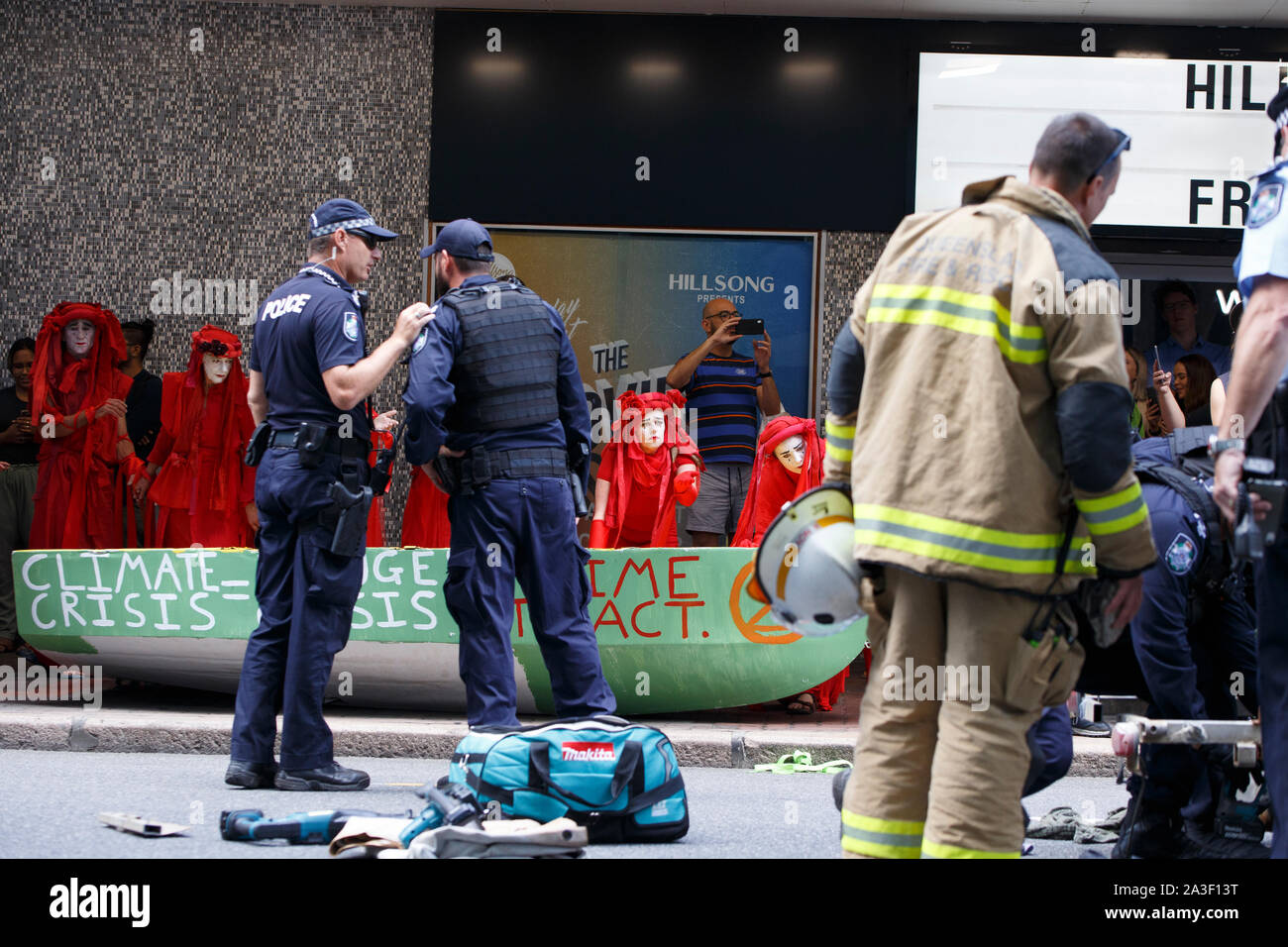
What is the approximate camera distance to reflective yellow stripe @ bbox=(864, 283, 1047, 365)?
3232mm

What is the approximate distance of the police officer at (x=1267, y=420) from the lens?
10.6 ft

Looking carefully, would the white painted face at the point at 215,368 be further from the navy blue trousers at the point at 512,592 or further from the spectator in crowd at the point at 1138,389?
the spectator in crowd at the point at 1138,389

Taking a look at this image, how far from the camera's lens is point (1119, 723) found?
418 cm

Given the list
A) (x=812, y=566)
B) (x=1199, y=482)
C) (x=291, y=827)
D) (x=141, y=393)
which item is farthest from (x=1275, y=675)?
(x=141, y=393)

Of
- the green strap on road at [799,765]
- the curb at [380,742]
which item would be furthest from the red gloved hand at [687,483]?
the green strap on road at [799,765]

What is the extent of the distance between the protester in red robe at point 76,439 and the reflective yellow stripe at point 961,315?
6962mm

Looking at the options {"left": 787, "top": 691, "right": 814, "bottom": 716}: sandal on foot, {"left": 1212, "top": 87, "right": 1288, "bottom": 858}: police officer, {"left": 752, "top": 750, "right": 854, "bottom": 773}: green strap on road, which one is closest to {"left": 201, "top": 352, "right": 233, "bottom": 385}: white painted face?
{"left": 787, "top": 691, "right": 814, "bottom": 716}: sandal on foot

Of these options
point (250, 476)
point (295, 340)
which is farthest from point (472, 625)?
point (250, 476)

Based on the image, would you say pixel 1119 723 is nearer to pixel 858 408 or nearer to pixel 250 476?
pixel 858 408

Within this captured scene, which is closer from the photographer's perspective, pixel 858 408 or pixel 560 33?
pixel 858 408

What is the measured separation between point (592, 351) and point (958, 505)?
735 centimetres

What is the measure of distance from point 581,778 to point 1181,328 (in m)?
6.87

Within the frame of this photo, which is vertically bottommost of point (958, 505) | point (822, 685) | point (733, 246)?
point (822, 685)

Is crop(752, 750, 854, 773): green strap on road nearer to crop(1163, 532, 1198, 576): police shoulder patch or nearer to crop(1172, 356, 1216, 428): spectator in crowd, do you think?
crop(1163, 532, 1198, 576): police shoulder patch
